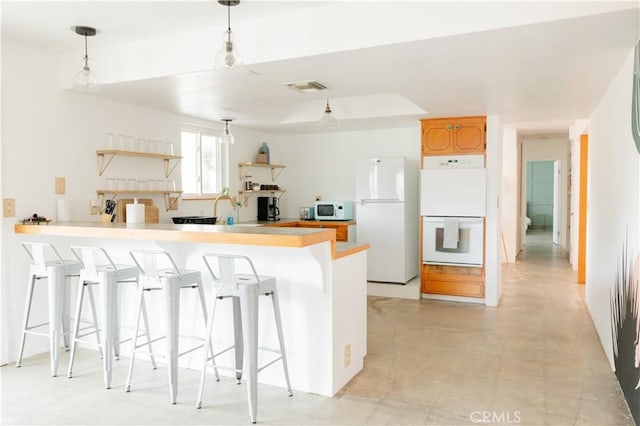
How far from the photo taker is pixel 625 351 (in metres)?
3.04

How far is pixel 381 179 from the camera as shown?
613 centimetres

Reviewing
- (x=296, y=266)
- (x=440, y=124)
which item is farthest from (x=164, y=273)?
(x=440, y=124)

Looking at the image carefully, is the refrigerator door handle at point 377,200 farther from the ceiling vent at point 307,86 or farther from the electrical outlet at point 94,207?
the electrical outlet at point 94,207

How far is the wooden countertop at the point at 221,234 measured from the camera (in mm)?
2760

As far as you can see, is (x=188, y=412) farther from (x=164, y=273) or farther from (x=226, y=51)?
(x=226, y=51)

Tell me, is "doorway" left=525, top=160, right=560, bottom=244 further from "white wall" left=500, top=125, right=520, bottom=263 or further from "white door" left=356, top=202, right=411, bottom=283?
"white door" left=356, top=202, right=411, bottom=283

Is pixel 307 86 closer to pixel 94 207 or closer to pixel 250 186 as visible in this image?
pixel 94 207

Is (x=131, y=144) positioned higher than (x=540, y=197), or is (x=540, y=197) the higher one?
(x=131, y=144)

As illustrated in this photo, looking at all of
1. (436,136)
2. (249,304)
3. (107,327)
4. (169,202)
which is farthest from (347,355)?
(436,136)

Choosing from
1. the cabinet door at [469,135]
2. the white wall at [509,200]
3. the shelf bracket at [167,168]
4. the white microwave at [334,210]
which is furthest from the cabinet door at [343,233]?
the white wall at [509,200]

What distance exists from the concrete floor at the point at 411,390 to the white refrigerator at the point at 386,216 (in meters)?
1.46

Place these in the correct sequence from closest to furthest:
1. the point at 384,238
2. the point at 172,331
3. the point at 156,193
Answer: the point at 172,331 < the point at 156,193 < the point at 384,238

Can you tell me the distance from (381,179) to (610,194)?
286 cm

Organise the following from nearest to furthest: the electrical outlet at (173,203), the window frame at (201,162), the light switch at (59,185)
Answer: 1. the light switch at (59,185)
2. the electrical outlet at (173,203)
3. the window frame at (201,162)
